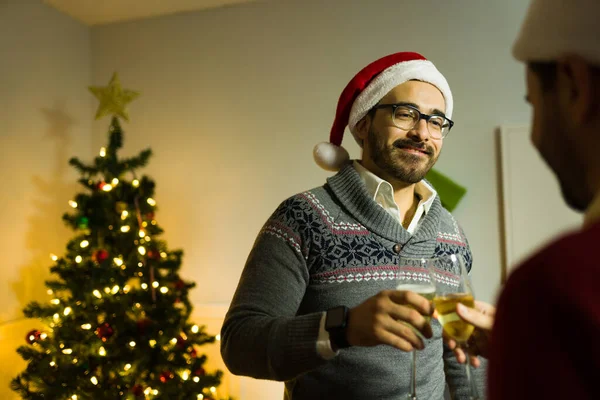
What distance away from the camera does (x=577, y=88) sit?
497mm

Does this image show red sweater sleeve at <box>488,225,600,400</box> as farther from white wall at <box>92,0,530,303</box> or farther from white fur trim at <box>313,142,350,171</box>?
white wall at <box>92,0,530,303</box>

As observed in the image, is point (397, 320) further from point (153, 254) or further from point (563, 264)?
point (153, 254)

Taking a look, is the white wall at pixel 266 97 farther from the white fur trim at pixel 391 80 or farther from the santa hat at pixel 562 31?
the santa hat at pixel 562 31

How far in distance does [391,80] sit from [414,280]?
76 cm

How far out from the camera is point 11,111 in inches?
112

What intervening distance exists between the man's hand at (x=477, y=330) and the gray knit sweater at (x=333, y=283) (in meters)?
0.32

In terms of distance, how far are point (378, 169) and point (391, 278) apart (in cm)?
32

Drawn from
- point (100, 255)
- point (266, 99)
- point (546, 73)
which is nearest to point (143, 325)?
point (100, 255)

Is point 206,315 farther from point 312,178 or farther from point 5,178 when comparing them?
point 5,178

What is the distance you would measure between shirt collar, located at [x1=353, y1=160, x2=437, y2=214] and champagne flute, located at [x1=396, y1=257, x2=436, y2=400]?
50cm

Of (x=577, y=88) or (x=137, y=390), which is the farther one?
(x=137, y=390)

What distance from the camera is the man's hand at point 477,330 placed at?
802 millimetres

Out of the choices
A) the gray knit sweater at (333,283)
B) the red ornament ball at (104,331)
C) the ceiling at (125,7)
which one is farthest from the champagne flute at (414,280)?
the ceiling at (125,7)

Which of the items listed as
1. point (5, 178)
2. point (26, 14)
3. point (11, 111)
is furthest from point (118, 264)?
point (26, 14)
